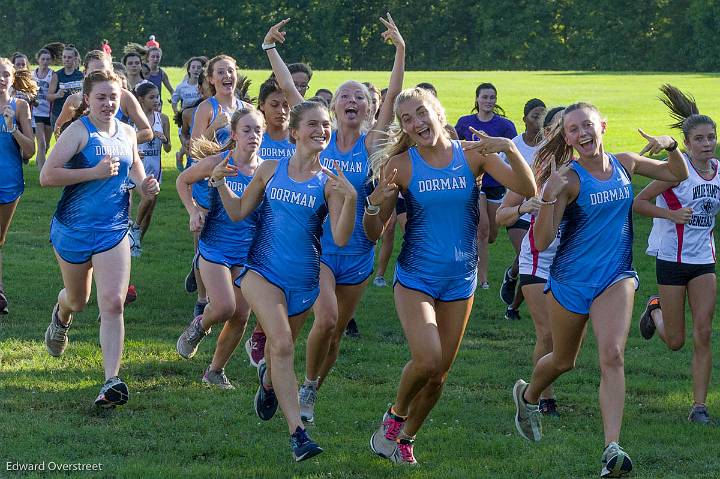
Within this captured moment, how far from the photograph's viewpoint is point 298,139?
7559 mm

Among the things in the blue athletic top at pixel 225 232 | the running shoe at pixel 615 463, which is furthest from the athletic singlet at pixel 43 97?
the running shoe at pixel 615 463

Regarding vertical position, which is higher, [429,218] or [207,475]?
[429,218]

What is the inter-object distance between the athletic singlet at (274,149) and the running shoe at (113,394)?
86.5 inches

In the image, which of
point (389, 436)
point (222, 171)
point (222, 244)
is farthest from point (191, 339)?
point (389, 436)

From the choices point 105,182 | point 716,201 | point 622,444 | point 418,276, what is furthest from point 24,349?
point 716,201

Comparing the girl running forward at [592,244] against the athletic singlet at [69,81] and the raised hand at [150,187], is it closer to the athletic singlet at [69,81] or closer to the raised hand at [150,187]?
the raised hand at [150,187]

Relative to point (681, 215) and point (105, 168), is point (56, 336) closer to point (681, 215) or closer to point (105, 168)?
point (105, 168)

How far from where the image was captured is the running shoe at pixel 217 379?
8.98m

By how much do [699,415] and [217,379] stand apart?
3456 millimetres

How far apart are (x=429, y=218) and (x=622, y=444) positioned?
6.62 ft

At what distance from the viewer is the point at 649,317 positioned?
32.6 feet

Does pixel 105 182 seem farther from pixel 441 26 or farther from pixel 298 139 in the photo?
pixel 441 26

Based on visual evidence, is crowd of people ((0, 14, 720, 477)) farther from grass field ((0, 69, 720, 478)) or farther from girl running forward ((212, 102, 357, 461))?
grass field ((0, 69, 720, 478))

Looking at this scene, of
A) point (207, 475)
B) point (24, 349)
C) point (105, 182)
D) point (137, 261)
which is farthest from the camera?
point (137, 261)
